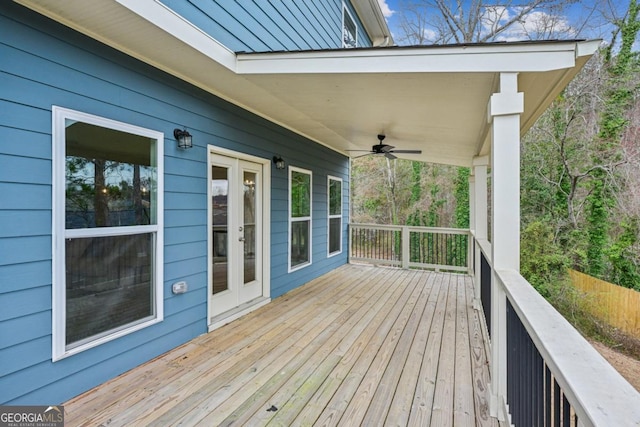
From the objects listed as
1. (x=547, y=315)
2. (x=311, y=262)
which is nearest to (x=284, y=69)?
(x=547, y=315)

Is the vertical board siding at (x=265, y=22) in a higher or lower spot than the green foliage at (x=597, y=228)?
higher

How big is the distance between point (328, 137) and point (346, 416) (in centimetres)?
463

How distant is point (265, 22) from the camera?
13.0ft

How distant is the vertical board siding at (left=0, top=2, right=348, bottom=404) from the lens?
197 cm

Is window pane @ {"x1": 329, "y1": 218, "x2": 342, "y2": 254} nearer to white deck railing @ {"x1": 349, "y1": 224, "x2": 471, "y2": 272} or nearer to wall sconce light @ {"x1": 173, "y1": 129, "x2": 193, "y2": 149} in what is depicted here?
white deck railing @ {"x1": 349, "y1": 224, "x2": 471, "y2": 272}

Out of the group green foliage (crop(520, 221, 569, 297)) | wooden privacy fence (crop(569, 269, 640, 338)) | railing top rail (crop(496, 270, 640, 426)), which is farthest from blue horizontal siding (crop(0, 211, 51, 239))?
wooden privacy fence (crop(569, 269, 640, 338))

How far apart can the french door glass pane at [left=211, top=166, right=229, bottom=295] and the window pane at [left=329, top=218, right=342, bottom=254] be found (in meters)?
3.48

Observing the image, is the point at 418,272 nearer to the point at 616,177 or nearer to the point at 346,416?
the point at 346,416

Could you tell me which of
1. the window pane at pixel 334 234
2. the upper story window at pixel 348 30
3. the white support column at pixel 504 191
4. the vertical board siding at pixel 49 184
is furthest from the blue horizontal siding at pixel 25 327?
the upper story window at pixel 348 30

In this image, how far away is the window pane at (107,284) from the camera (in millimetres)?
2301

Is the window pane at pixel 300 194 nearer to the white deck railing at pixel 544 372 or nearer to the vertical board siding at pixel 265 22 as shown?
the vertical board siding at pixel 265 22

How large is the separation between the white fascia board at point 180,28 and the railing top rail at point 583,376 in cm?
278

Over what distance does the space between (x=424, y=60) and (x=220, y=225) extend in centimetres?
269

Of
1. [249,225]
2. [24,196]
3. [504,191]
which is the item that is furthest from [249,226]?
[504,191]
